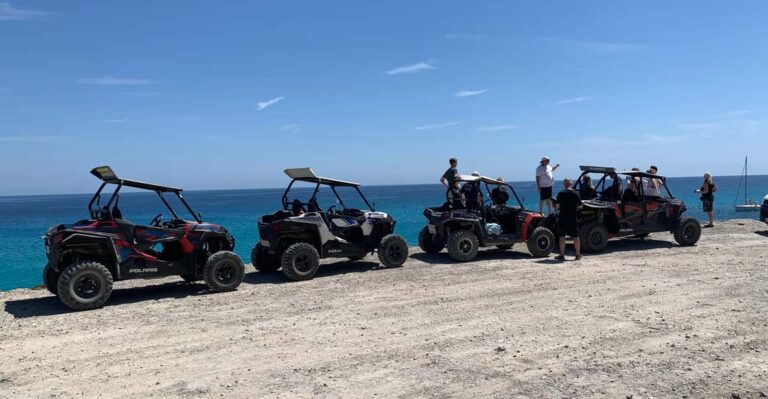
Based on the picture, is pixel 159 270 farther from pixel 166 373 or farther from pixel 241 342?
pixel 166 373

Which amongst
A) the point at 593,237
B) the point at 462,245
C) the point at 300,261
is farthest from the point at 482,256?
the point at 300,261

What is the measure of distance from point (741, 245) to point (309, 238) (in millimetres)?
10025

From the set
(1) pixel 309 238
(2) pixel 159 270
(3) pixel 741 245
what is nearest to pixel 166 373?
(2) pixel 159 270

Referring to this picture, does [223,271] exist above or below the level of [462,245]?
below

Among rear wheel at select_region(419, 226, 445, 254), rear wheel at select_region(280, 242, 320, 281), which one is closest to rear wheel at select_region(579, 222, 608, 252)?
rear wheel at select_region(419, 226, 445, 254)

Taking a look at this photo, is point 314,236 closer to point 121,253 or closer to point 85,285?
point 121,253

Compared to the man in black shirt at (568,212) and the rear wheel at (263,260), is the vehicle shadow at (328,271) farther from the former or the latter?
the man in black shirt at (568,212)

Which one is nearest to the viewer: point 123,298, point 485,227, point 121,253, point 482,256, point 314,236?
point 121,253

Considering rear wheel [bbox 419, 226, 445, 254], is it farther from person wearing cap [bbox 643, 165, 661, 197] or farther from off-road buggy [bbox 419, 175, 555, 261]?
person wearing cap [bbox 643, 165, 661, 197]

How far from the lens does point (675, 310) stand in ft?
22.6

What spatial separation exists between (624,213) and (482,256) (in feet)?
11.6

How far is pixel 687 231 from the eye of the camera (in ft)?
42.1

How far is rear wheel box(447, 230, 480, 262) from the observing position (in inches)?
435

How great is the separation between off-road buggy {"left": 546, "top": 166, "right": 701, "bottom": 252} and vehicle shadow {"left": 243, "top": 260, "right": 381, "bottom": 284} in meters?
4.20
